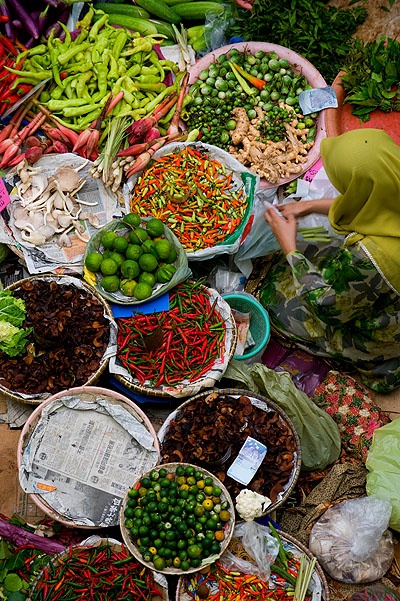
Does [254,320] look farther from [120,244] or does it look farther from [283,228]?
[120,244]

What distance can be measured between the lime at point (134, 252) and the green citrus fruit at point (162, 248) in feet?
0.29

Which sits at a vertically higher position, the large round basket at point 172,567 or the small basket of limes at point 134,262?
the small basket of limes at point 134,262

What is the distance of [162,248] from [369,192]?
3.73 ft

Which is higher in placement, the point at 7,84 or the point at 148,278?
the point at 7,84

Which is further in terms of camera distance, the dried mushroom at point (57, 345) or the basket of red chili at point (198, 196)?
the basket of red chili at point (198, 196)

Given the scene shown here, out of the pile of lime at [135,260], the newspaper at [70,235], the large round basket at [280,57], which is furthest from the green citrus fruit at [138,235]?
the large round basket at [280,57]

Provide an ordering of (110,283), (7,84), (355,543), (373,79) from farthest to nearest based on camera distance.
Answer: (373,79), (7,84), (110,283), (355,543)

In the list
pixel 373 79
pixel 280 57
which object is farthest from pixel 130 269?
pixel 373 79

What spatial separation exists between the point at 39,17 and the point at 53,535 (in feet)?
10.2

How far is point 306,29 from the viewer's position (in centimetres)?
419

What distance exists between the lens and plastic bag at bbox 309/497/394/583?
9.57 ft

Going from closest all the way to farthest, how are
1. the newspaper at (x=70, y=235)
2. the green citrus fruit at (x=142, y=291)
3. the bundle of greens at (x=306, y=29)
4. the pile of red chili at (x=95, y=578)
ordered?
the pile of red chili at (x=95, y=578) < the green citrus fruit at (x=142, y=291) < the newspaper at (x=70, y=235) < the bundle of greens at (x=306, y=29)

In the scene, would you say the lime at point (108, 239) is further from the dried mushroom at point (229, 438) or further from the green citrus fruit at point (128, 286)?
the dried mushroom at point (229, 438)

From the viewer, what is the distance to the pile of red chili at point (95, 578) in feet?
8.79
